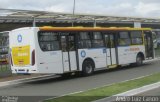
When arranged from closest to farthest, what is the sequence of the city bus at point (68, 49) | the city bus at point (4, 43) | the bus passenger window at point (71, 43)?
the city bus at point (68, 49), the bus passenger window at point (71, 43), the city bus at point (4, 43)

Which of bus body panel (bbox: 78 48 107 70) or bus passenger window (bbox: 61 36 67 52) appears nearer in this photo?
bus passenger window (bbox: 61 36 67 52)

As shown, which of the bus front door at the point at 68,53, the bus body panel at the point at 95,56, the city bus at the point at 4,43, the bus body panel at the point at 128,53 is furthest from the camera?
the bus body panel at the point at 128,53

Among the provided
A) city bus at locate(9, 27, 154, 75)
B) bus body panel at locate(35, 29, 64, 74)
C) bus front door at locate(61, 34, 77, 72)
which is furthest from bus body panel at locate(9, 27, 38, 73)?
bus front door at locate(61, 34, 77, 72)

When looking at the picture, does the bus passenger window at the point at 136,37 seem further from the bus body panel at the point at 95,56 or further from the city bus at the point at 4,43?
the city bus at the point at 4,43

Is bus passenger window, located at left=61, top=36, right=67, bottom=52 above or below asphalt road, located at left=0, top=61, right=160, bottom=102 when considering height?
above

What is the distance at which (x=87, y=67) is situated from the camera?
22.8 meters

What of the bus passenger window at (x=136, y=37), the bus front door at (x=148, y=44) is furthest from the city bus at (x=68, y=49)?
the bus front door at (x=148, y=44)

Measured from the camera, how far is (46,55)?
20094 millimetres

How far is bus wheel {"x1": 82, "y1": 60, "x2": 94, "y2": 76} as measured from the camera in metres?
22.4

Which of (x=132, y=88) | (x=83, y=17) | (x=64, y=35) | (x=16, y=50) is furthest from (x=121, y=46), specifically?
(x=83, y=17)

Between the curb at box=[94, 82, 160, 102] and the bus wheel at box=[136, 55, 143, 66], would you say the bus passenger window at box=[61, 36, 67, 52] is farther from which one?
the bus wheel at box=[136, 55, 143, 66]

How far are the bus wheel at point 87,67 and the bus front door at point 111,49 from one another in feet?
5.55

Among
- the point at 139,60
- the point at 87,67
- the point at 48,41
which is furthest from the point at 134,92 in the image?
the point at 139,60

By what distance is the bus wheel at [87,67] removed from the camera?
2240cm
